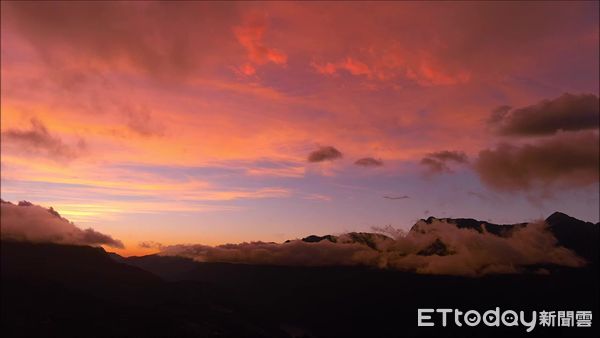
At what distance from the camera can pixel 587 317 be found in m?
169

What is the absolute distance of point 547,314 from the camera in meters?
165

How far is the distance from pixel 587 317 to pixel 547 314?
18725 mm
